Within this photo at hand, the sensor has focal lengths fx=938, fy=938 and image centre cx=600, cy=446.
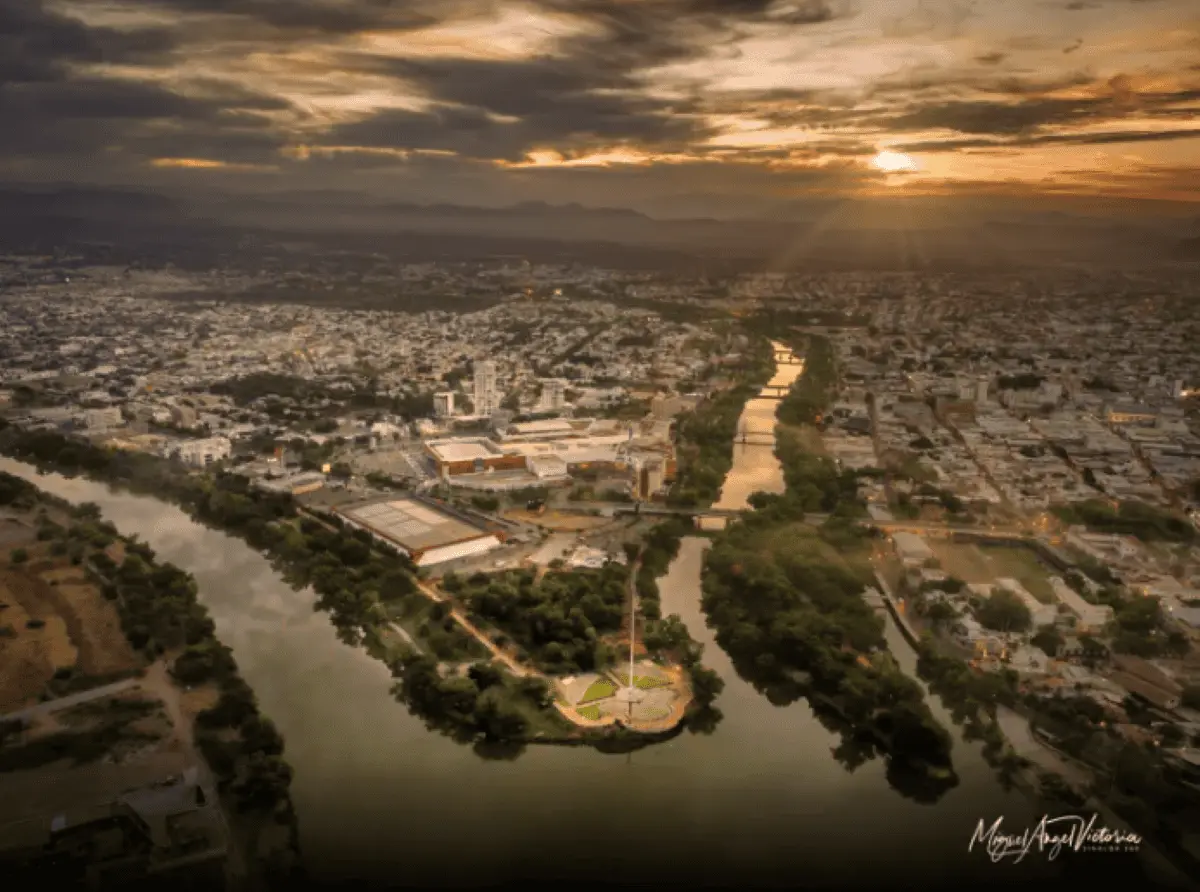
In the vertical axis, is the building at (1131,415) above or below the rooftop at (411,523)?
above

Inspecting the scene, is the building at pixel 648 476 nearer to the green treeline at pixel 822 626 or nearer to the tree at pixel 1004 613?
the green treeline at pixel 822 626

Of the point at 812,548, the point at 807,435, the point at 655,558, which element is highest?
the point at 807,435

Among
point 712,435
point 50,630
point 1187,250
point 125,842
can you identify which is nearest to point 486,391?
point 712,435

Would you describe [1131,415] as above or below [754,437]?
above

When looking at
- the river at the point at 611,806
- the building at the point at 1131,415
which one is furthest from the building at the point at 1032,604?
the building at the point at 1131,415

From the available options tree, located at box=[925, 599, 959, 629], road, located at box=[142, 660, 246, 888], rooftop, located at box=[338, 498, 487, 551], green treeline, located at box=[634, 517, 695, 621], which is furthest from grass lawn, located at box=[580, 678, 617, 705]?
rooftop, located at box=[338, 498, 487, 551]

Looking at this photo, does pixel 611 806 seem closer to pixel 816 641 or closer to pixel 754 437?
pixel 816 641

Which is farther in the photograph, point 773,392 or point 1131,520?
point 773,392
